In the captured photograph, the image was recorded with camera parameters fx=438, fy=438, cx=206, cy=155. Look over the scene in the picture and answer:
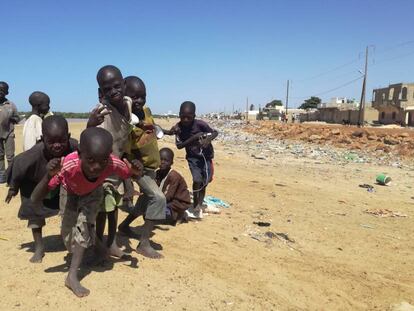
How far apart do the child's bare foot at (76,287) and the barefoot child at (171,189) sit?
2378 millimetres

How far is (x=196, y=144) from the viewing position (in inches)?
239

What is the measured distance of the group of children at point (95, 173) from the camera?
3307 mm

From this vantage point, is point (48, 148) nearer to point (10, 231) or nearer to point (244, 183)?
point (10, 231)

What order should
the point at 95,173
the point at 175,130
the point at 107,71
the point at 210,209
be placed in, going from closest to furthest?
the point at 95,173 → the point at 107,71 → the point at 175,130 → the point at 210,209

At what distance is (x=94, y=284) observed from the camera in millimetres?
3498

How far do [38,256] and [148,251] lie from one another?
3.31ft

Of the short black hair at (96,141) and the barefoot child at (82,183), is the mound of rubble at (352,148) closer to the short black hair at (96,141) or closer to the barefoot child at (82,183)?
the barefoot child at (82,183)

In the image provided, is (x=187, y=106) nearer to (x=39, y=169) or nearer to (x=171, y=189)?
(x=171, y=189)

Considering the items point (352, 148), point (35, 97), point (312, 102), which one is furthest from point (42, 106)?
point (312, 102)

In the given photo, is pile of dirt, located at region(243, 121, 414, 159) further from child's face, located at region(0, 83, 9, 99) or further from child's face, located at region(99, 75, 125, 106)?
child's face, located at region(99, 75, 125, 106)

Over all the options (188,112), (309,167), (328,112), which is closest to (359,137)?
(309,167)

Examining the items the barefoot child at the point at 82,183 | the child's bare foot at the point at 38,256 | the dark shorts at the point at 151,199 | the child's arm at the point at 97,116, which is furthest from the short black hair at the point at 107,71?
the child's bare foot at the point at 38,256

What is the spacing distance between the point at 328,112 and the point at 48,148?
60.6m

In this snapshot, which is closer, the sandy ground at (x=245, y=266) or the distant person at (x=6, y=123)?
the sandy ground at (x=245, y=266)
